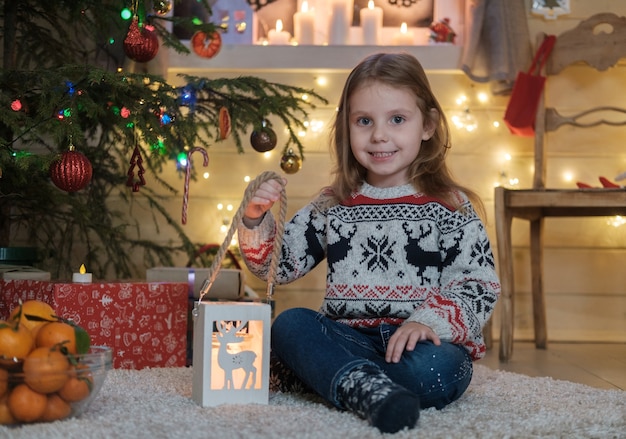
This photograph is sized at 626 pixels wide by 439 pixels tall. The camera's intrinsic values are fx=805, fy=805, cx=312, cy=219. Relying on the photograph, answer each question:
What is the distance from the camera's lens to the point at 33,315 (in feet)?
3.40

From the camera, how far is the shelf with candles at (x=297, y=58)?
2.47 meters

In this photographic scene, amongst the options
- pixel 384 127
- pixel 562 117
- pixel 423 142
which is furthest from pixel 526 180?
pixel 384 127

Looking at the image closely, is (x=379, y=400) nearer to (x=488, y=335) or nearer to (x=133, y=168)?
(x=133, y=168)

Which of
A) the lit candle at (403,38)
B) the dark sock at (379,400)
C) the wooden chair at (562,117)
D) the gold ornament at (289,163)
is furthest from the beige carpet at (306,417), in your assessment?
the lit candle at (403,38)

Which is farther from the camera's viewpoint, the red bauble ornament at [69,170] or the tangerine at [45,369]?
the red bauble ornament at [69,170]

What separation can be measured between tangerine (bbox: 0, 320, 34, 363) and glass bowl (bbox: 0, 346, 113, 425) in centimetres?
1

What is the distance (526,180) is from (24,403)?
1.85 metres

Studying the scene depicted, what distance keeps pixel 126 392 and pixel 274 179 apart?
0.39 meters

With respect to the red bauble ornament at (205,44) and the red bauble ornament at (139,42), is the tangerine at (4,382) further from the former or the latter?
the red bauble ornament at (205,44)

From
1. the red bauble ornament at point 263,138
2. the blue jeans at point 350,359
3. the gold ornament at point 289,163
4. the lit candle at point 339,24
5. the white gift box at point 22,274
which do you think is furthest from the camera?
the lit candle at point 339,24

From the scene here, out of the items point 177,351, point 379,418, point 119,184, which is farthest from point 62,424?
point 119,184

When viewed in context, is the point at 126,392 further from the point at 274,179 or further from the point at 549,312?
the point at 549,312

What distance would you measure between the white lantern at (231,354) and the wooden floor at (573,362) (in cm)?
74

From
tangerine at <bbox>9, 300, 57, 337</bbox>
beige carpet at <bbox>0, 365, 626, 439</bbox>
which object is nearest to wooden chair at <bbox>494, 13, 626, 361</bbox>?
beige carpet at <bbox>0, 365, 626, 439</bbox>
